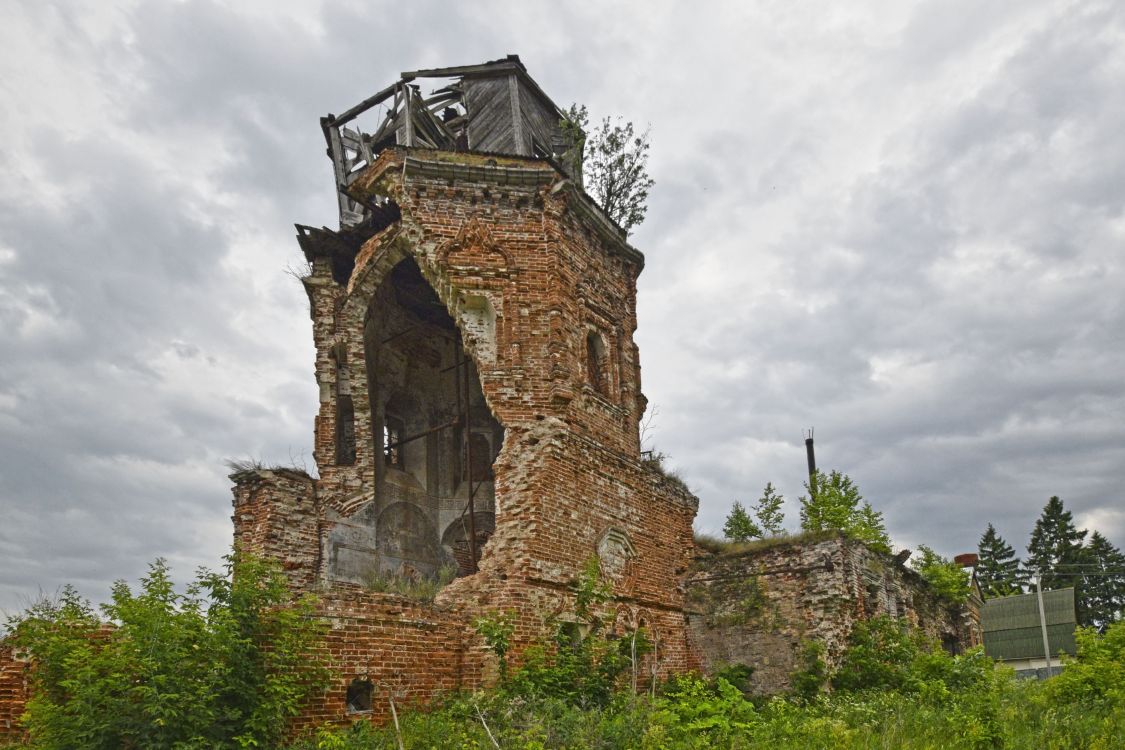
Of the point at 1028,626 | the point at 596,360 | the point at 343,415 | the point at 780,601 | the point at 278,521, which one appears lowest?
the point at 1028,626

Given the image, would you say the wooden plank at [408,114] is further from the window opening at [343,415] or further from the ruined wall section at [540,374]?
the window opening at [343,415]

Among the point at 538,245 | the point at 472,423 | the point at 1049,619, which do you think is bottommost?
the point at 1049,619

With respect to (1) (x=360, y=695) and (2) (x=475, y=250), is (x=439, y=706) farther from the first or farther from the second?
(2) (x=475, y=250)

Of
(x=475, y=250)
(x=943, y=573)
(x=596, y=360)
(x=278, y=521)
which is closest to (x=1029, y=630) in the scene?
(x=943, y=573)

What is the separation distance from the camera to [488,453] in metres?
17.4

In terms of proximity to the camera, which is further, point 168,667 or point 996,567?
point 996,567

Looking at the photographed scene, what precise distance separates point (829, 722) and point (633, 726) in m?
2.04

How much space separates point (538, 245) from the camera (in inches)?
487

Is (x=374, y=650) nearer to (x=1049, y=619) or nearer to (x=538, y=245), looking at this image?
(x=538, y=245)

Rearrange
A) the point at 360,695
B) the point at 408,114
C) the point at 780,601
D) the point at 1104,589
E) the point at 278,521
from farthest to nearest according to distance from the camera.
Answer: the point at 1104,589
the point at 408,114
the point at 278,521
the point at 780,601
the point at 360,695

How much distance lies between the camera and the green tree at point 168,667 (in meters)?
6.34

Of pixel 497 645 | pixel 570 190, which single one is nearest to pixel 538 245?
pixel 570 190

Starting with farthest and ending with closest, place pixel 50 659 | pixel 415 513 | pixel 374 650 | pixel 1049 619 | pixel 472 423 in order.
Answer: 1. pixel 1049 619
2. pixel 472 423
3. pixel 415 513
4. pixel 374 650
5. pixel 50 659

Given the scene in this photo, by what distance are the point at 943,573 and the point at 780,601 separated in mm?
17202
